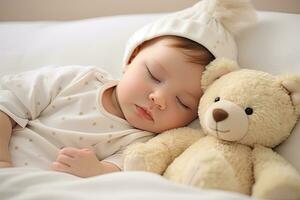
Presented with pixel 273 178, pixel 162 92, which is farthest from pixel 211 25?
pixel 273 178

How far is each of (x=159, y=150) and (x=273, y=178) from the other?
250 millimetres

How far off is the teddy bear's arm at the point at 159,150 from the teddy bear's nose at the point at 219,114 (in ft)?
0.47

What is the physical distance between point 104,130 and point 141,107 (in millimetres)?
104

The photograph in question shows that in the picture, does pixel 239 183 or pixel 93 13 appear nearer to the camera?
pixel 239 183

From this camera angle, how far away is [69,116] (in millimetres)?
988

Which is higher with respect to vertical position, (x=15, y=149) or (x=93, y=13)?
(x=93, y=13)

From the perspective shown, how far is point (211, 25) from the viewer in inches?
40.1

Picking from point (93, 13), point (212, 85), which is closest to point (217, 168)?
point (212, 85)

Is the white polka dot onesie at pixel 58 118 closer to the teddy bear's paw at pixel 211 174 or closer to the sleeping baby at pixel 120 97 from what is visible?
the sleeping baby at pixel 120 97

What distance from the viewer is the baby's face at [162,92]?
0.94 meters

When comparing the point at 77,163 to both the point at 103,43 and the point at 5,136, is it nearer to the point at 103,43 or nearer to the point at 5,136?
the point at 5,136

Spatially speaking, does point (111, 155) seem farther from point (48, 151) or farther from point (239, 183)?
point (239, 183)

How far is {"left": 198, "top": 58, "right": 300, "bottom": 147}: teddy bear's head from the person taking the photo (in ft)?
2.57

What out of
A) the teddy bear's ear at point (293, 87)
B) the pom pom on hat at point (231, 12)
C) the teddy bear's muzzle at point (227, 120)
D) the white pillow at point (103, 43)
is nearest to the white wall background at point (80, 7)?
the white pillow at point (103, 43)
